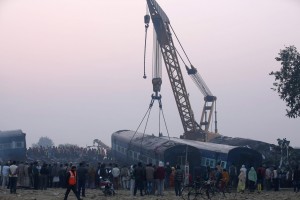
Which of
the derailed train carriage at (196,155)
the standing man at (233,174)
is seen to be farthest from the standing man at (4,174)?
the standing man at (233,174)

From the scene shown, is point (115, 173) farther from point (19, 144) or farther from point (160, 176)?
point (19, 144)

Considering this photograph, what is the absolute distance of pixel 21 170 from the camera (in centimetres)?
2694

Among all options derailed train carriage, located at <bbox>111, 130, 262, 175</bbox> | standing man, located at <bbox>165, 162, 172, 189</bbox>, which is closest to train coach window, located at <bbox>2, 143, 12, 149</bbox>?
derailed train carriage, located at <bbox>111, 130, 262, 175</bbox>

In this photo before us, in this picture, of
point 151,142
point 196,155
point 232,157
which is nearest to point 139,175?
point 232,157

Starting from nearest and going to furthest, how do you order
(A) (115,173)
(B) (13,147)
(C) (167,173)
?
(A) (115,173) → (C) (167,173) → (B) (13,147)

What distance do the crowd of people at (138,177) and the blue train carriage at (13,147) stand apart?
12782mm

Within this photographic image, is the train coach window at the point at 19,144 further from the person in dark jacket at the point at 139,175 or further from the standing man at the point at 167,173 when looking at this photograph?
the person in dark jacket at the point at 139,175

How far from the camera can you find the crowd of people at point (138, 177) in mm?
24500

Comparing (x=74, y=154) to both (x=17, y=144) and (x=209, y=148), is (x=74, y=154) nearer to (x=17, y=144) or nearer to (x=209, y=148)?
(x=17, y=144)

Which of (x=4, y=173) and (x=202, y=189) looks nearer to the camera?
(x=202, y=189)

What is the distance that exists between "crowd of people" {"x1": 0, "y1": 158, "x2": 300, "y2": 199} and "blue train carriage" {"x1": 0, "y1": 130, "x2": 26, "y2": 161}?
41.9ft

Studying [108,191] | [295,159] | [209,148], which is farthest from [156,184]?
[295,159]

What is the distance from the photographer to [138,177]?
80.2ft

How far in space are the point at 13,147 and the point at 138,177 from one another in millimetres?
20165
